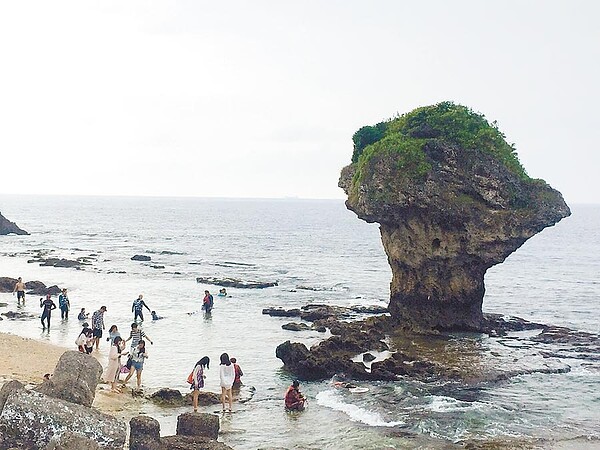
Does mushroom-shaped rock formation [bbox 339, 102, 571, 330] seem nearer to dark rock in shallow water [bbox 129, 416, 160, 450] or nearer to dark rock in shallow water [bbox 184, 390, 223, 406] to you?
dark rock in shallow water [bbox 184, 390, 223, 406]

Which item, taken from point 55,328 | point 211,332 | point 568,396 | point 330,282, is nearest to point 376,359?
point 568,396

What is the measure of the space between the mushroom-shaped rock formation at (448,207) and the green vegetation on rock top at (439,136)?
5cm

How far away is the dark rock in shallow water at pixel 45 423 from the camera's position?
12594 millimetres

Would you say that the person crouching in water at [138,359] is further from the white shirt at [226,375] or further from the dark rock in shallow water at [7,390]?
the dark rock in shallow water at [7,390]

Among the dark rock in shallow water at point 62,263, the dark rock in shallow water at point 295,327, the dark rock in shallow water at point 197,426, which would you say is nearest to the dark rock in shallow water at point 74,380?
the dark rock in shallow water at point 197,426

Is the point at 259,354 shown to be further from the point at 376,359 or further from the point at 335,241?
the point at 335,241

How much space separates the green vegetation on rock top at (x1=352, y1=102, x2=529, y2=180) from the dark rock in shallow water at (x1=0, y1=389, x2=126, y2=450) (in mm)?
24492

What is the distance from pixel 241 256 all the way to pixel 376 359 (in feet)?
196

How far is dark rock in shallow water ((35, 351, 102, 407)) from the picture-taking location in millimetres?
14430

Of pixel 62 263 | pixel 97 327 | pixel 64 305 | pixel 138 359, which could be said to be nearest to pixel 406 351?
pixel 138 359

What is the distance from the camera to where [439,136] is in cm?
3609

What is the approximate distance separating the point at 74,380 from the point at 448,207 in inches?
925

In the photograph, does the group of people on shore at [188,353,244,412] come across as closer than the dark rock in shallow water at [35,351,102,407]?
No

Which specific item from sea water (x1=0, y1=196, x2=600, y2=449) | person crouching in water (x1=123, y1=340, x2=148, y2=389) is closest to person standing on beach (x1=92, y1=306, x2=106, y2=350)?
sea water (x1=0, y1=196, x2=600, y2=449)
